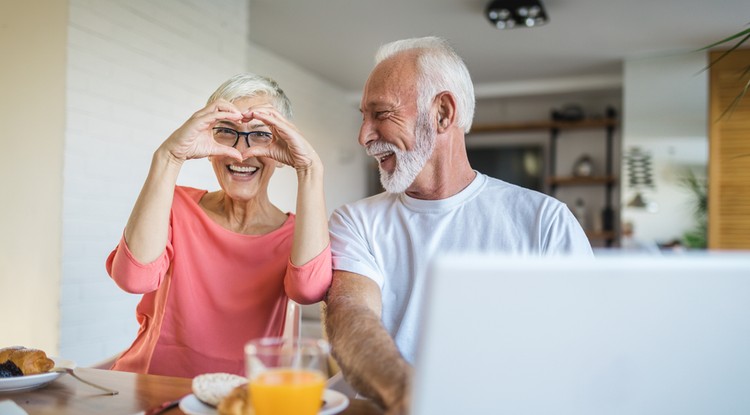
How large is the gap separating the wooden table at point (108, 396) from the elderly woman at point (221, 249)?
323 millimetres

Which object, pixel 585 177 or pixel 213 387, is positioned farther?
pixel 585 177

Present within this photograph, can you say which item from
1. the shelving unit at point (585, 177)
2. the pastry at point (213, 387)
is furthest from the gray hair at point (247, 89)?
the shelving unit at point (585, 177)

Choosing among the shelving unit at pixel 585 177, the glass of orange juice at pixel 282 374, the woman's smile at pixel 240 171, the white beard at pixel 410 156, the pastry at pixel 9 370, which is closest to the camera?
the glass of orange juice at pixel 282 374

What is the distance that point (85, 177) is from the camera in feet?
9.58

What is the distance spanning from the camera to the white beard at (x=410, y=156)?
1.56 meters

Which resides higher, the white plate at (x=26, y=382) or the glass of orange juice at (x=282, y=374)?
the glass of orange juice at (x=282, y=374)

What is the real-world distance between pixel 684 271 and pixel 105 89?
3.00 metres

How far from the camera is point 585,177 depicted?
6789 mm

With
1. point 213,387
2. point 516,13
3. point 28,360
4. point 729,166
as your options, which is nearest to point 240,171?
point 28,360

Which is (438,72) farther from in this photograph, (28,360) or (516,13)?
(516,13)

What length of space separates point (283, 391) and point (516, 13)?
12.7 feet

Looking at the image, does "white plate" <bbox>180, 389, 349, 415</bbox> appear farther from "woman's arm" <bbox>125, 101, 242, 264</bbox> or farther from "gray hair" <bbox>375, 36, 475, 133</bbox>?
"gray hair" <bbox>375, 36, 475, 133</bbox>

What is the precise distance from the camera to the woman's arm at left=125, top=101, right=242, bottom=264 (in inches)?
55.8

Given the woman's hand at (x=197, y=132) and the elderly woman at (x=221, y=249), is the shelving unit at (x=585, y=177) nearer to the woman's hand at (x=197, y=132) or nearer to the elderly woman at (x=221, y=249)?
the elderly woman at (x=221, y=249)
